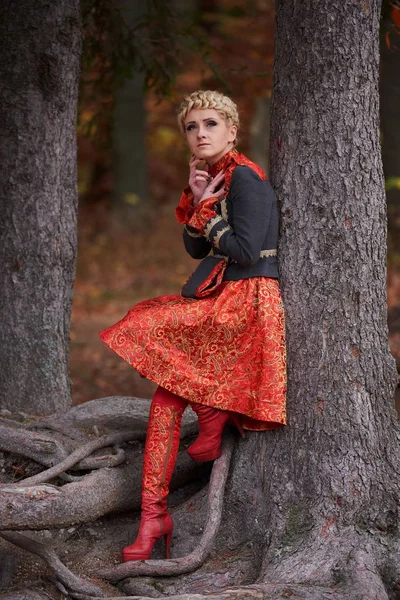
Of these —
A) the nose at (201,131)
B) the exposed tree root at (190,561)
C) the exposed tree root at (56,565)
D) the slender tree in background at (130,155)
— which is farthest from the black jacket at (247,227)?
the slender tree in background at (130,155)

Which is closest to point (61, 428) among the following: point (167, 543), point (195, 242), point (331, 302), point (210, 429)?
point (167, 543)

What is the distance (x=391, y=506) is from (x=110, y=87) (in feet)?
13.6

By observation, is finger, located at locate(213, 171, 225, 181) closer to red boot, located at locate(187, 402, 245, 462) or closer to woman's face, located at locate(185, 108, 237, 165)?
woman's face, located at locate(185, 108, 237, 165)

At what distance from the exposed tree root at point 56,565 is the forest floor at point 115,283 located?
3448 millimetres

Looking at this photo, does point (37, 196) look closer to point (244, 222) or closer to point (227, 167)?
point (227, 167)

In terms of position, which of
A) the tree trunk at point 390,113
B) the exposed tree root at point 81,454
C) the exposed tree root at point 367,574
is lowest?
the exposed tree root at point 367,574

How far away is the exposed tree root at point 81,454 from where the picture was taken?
384cm

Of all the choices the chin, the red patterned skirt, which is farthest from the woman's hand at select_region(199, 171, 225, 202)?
the red patterned skirt

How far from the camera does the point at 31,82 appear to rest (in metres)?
4.67

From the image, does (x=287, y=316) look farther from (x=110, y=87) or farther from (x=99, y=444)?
(x=110, y=87)

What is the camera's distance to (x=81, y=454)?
410 cm

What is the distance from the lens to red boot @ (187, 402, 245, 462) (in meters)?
3.81

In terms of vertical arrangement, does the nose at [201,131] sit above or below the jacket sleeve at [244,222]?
above

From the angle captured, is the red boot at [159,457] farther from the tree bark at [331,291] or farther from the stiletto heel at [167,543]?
the tree bark at [331,291]
